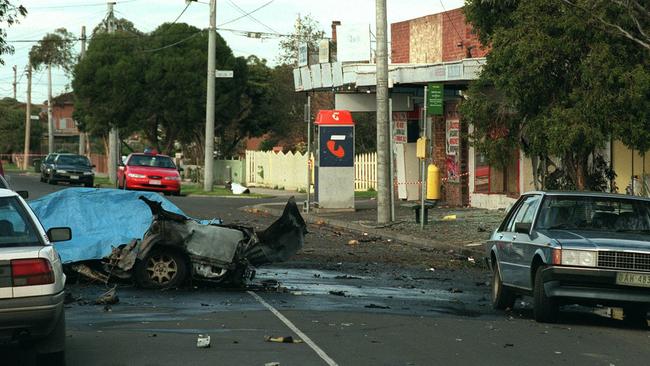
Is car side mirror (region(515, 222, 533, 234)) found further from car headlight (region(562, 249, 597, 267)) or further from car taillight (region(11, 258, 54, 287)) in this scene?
car taillight (region(11, 258, 54, 287))

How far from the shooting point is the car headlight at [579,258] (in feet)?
36.4

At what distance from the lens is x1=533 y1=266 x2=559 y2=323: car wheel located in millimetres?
11414

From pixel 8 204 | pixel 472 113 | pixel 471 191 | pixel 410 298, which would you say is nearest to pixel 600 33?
pixel 472 113

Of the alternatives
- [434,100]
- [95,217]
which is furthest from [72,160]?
[95,217]

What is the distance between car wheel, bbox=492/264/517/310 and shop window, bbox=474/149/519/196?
18.9 metres

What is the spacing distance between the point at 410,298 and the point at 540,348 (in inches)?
151

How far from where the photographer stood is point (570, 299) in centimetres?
1120

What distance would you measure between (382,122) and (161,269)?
538 inches

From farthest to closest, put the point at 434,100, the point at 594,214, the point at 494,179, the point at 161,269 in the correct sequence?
the point at 494,179
the point at 434,100
the point at 161,269
the point at 594,214

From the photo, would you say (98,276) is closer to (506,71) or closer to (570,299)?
(570,299)

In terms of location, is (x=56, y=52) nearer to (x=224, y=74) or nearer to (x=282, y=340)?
(x=224, y=74)

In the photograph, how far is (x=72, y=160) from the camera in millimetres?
54406

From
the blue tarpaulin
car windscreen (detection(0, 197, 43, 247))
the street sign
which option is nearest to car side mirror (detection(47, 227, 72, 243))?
car windscreen (detection(0, 197, 43, 247))

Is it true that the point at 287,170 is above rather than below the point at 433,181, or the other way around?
below
